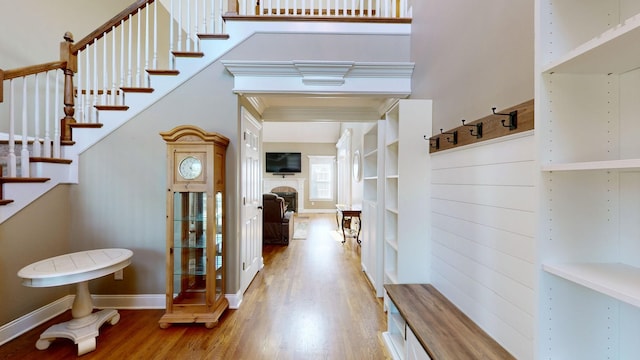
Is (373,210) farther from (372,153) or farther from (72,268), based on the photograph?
(72,268)

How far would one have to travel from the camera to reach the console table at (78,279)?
1.83 meters

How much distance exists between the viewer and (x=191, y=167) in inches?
92.6

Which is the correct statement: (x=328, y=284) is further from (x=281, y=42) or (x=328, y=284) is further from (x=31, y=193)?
(x=31, y=193)

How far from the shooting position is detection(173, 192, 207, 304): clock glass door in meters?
2.43

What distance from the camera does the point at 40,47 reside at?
9.80 ft

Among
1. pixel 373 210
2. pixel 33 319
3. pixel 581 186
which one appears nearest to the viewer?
pixel 581 186

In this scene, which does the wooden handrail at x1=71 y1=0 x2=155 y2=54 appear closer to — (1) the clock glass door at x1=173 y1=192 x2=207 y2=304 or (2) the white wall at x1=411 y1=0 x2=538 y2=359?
(1) the clock glass door at x1=173 y1=192 x2=207 y2=304

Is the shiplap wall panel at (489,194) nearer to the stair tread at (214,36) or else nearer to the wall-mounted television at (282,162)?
the stair tread at (214,36)

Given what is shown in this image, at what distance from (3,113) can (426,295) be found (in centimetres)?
418

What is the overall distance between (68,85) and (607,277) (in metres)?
3.81

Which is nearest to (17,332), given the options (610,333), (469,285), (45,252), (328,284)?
(45,252)

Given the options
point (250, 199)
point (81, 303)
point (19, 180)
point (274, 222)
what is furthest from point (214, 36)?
point (274, 222)

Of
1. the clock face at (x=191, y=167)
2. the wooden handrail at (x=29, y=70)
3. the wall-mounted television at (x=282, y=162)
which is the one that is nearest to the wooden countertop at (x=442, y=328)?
the clock face at (x=191, y=167)

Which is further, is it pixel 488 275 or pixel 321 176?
pixel 321 176
